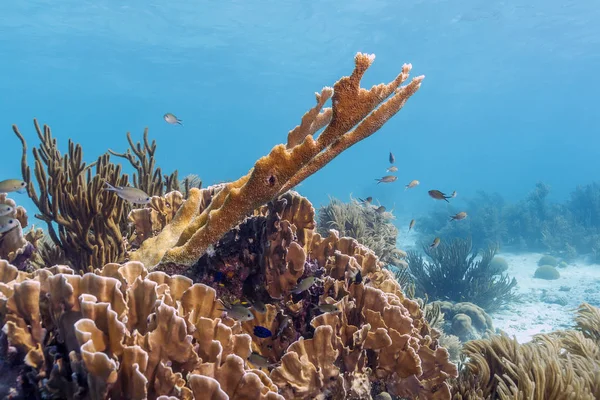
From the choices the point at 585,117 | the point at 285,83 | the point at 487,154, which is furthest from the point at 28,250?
the point at 487,154

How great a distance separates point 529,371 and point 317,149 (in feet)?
9.43

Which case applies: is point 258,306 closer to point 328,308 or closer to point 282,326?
point 282,326

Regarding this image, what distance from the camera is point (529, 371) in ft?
10.4

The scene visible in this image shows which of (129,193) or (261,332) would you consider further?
(129,193)

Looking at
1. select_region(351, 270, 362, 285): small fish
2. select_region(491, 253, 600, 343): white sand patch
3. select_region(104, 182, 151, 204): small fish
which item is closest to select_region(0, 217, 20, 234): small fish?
select_region(104, 182, 151, 204): small fish

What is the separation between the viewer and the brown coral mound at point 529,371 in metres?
2.91

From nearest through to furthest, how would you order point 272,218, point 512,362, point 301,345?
point 301,345 → point 272,218 → point 512,362

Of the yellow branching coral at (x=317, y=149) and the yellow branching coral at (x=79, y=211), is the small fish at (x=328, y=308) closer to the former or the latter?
the yellow branching coral at (x=317, y=149)

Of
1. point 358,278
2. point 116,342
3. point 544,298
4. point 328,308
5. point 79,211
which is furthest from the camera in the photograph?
point 544,298

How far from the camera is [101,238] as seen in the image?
12.6 ft

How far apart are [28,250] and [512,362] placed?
501 cm

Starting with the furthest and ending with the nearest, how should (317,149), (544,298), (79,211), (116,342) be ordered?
(544,298) → (79,211) → (317,149) → (116,342)

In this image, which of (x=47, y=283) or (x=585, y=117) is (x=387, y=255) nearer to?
(x=47, y=283)

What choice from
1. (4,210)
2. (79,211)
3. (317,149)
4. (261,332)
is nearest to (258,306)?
(261,332)
